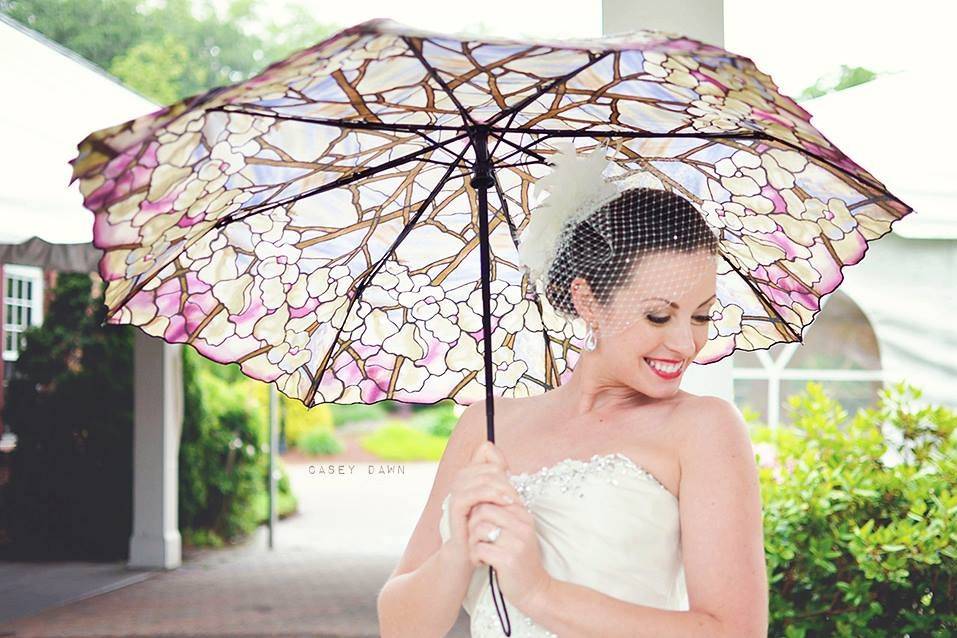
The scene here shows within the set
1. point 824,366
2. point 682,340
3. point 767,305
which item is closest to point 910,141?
point 824,366

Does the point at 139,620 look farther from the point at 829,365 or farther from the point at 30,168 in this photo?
the point at 829,365

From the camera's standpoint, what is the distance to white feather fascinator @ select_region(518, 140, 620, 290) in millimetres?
1791

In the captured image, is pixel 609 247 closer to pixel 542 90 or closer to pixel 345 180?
pixel 542 90

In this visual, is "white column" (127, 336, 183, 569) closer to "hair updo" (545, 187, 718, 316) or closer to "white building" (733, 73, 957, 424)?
"white building" (733, 73, 957, 424)

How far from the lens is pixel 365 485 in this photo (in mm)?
16969

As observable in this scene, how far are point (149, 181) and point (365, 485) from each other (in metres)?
15.7

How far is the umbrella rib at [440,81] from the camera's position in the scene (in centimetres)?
135

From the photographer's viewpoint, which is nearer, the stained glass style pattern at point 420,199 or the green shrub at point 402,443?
the stained glass style pattern at point 420,199

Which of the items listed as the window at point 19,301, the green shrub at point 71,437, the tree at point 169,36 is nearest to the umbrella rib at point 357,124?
the green shrub at point 71,437

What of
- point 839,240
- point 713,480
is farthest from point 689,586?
point 839,240

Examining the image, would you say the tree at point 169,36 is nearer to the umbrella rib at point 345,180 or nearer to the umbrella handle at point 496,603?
the umbrella rib at point 345,180

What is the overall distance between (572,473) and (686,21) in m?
1.71

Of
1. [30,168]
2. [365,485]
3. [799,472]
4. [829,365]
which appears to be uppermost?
[30,168]

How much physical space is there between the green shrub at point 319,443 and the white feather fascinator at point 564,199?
20174 mm
